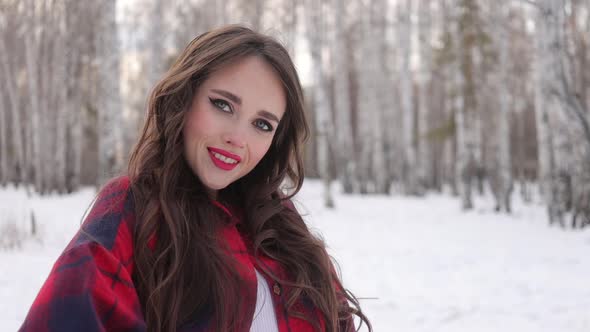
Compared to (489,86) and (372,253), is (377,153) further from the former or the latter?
(372,253)

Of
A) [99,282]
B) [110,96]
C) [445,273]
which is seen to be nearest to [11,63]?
[110,96]

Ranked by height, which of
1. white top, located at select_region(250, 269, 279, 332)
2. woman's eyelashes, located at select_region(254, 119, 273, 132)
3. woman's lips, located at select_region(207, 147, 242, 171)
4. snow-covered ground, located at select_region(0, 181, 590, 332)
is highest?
woman's eyelashes, located at select_region(254, 119, 273, 132)

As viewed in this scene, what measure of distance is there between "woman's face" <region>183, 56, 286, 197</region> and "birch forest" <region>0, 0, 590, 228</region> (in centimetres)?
715

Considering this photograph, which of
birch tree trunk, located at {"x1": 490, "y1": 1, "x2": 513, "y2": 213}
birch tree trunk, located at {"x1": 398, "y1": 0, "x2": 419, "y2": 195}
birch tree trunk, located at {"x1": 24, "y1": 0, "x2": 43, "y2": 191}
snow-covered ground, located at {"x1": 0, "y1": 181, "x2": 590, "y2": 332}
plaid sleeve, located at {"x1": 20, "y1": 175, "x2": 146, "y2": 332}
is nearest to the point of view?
plaid sleeve, located at {"x1": 20, "y1": 175, "x2": 146, "y2": 332}

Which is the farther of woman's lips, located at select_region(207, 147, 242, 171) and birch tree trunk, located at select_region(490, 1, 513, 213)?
birch tree trunk, located at select_region(490, 1, 513, 213)

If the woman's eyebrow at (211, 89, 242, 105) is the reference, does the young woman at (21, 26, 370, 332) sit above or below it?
below

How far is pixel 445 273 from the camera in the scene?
546cm

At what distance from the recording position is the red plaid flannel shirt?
3.21 ft

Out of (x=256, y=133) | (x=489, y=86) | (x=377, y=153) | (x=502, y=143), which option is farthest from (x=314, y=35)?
(x=256, y=133)

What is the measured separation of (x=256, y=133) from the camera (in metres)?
1.46

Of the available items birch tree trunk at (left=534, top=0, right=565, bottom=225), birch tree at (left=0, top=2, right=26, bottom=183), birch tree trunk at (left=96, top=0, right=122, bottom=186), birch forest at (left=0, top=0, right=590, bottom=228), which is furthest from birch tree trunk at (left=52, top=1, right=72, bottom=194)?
birch tree trunk at (left=534, top=0, right=565, bottom=225)

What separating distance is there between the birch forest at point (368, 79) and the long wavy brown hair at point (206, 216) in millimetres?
6879

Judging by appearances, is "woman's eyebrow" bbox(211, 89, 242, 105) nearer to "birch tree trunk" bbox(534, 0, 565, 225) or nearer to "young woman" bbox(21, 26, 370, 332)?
"young woman" bbox(21, 26, 370, 332)

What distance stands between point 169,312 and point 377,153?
1809cm
